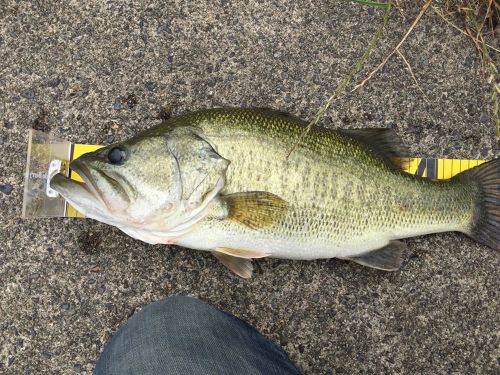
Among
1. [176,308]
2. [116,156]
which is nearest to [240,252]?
[176,308]

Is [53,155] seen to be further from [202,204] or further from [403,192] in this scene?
[403,192]

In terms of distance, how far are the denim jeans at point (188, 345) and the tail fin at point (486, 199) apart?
1294mm

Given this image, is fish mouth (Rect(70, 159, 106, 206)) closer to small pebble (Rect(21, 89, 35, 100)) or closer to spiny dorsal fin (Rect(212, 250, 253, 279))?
spiny dorsal fin (Rect(212, 250, 253, 279))

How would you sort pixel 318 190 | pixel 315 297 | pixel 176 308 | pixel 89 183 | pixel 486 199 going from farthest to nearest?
pixel 315 297 < pixel 486 199 < pixel 176 308 < pixel 318 190 < pixel 89 183

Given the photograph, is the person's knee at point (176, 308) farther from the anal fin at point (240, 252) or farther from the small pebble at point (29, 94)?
the small pebble at point (29, 94)

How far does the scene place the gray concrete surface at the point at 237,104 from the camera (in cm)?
267

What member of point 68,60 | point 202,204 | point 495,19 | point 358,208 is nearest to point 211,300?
point 202,204

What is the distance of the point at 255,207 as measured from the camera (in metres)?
2.23

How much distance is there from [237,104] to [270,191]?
758mm

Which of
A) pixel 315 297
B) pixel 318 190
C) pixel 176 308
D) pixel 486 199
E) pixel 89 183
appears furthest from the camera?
pixel 315 297

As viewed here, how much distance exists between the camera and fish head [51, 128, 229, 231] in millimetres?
2166

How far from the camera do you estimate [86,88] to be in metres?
2.79

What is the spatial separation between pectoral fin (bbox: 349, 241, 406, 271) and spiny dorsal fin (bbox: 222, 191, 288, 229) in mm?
567

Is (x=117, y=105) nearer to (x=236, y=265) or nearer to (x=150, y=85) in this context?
(x=150, y=85)
